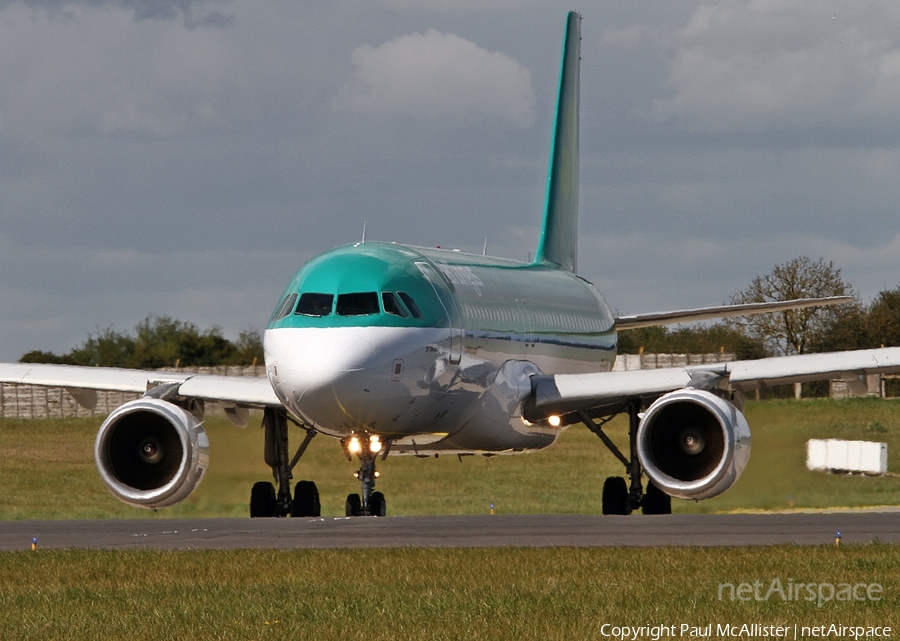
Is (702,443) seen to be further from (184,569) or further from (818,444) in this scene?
(184,569)

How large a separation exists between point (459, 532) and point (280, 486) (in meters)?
7.41

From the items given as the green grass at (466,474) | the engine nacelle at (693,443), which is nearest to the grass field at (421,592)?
the engine nacelle at (693,443)

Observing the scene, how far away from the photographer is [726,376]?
86.7ft

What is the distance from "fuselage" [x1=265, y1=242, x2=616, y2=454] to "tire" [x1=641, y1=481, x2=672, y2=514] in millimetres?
1911

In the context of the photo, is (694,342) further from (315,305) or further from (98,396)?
(315,305)

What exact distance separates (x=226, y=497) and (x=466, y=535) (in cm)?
877

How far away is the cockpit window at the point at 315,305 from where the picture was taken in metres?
24.4

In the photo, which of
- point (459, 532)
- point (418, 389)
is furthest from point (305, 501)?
point (459, 532)

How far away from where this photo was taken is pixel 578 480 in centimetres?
4778

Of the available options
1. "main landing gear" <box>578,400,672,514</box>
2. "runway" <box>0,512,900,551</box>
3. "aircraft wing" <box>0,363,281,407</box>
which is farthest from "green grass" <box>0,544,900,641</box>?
"main landing gear" <box>578,400,672,514</box>

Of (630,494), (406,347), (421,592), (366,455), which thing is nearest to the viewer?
(421,592)

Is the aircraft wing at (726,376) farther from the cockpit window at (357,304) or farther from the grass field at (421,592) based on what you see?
the grass field at (421,592)

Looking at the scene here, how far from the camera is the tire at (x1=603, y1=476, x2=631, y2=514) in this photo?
98.4ft

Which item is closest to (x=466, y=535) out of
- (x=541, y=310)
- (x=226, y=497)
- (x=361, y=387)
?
(x=361, y=387)
